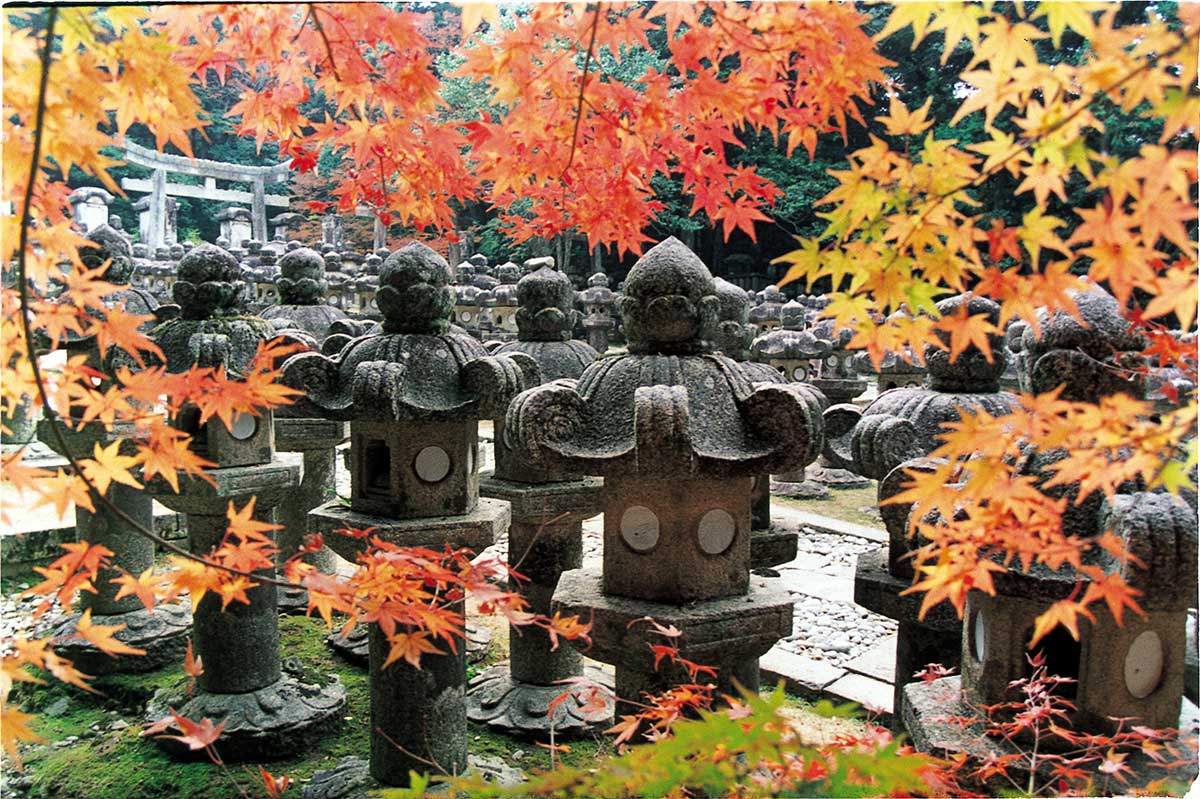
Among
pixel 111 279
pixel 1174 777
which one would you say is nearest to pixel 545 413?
pixel 1174 777

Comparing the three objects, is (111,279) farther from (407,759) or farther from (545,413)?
(545,413)

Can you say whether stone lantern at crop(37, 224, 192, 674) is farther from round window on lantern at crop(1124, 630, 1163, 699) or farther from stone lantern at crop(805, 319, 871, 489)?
stone lantern at crop(805, 319, 871, 489)

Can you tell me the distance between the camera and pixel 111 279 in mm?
5590

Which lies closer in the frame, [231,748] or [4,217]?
[4,217]

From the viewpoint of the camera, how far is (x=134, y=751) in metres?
4.71

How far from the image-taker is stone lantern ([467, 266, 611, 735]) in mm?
4797

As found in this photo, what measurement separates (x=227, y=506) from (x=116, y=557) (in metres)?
2.07

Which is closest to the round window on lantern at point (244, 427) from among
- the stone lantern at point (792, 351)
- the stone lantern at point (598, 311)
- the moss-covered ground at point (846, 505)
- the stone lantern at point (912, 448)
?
the stone lantern at point (912, 448)

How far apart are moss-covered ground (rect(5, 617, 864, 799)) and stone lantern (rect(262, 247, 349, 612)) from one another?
58.0 inches

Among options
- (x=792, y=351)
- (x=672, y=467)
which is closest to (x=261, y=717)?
(x=672, y=467)

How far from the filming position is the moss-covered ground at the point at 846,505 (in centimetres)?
985

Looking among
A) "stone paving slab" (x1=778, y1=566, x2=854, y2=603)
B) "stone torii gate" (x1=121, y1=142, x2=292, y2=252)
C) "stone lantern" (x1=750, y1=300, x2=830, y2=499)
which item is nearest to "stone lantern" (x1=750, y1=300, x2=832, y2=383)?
"stone lantern" (x1=750, y1=300, x2=830, y2=499)

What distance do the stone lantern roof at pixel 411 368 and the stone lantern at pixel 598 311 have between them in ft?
47.0

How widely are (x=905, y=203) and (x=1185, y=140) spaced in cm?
57
